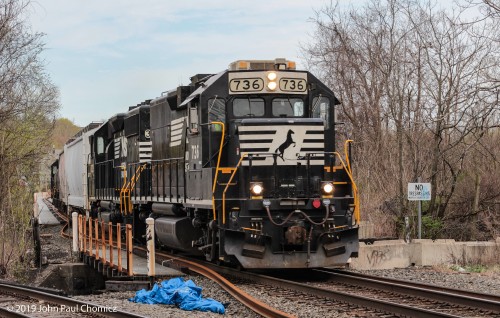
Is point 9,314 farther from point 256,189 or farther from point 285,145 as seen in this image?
point 285,145

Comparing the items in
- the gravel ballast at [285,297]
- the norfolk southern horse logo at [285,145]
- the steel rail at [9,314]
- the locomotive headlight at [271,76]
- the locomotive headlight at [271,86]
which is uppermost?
the locomotive headlight at [271,76]

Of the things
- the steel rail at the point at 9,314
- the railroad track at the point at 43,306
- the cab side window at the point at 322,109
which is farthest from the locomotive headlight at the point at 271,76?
the steel rail at the point at 9,314

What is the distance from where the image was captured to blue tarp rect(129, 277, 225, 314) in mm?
10492

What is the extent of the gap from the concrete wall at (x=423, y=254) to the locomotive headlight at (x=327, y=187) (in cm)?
317

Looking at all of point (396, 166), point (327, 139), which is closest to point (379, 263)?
point (327, 139)

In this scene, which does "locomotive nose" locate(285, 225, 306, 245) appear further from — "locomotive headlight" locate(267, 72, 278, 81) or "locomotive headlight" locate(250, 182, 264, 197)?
"locomotive headlight" locate(267, 72, 278, 81)

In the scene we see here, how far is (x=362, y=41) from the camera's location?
27.0 m

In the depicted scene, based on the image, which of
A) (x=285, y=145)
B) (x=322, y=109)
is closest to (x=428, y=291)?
(x=285, y=145)

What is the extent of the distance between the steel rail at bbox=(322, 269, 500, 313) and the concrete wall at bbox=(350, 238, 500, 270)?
81.3 inches

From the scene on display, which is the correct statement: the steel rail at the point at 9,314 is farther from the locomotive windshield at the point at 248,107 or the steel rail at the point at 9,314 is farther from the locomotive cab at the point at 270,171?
the locomotive windshield at the point at 248,107

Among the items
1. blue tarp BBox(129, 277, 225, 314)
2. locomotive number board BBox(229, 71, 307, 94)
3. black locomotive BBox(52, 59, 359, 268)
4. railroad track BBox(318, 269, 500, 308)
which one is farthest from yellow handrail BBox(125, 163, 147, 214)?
blue tarp BBox(129, 277, 225, 314)

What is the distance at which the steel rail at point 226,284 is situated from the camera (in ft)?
31.1

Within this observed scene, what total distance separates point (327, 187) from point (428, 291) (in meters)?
3.02

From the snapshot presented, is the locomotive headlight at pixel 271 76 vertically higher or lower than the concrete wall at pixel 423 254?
higher
